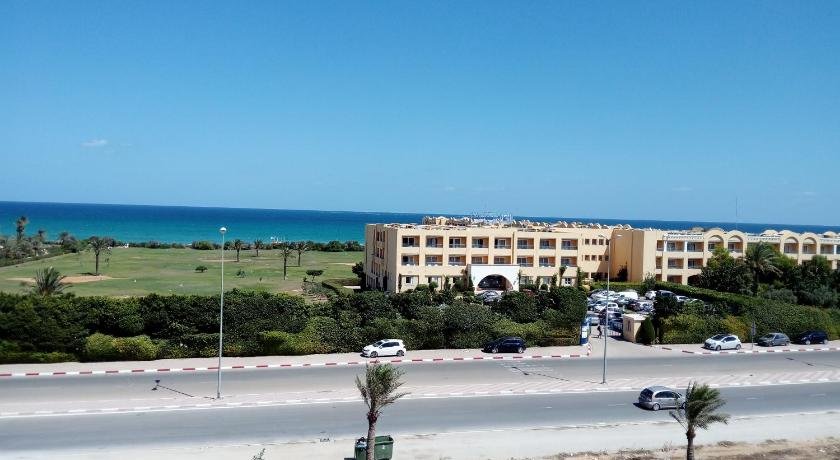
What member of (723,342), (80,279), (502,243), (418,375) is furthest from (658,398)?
(80,279)

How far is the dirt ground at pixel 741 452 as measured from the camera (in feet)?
74.0

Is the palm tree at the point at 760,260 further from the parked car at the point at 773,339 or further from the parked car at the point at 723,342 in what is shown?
the parked car at the point at 723,342

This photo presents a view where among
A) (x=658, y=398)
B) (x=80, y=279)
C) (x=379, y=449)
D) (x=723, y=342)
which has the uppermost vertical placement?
(x=80, y=279)

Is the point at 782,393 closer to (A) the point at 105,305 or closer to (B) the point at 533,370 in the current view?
(B) the point at 533,370

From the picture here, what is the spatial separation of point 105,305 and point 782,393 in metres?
36.4

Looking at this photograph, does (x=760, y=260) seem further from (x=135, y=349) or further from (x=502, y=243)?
(x=135, y=349)

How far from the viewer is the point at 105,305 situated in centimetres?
3744

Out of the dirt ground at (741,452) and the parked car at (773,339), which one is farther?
the parked car at (773,339)

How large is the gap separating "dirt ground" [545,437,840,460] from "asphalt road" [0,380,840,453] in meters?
3.06

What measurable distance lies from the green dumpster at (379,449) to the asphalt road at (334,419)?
3.44 m

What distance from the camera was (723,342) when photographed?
4353cm

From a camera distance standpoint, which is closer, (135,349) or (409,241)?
(135,349)

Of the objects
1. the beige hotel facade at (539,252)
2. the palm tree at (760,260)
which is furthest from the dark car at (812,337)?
the beige hotel facade at (539,252)

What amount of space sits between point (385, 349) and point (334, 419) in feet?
41.2
